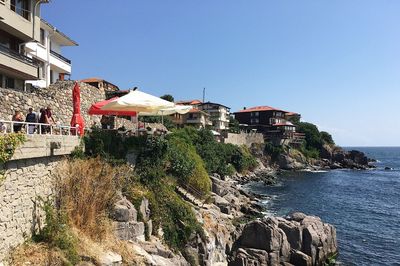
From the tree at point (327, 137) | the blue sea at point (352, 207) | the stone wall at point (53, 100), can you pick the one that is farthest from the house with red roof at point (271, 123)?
the stone wall at point (53, 100)

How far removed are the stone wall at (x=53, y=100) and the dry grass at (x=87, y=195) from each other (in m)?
5.32

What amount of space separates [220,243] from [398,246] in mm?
18796

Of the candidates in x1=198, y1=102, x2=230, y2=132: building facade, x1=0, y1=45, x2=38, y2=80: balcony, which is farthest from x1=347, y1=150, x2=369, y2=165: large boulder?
x1=0, y1=45, x2=38, y2=80: balcony

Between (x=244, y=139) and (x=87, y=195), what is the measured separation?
74899 mm

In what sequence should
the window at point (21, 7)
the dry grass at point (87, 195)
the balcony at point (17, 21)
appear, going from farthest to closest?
1. the window at point (21, 7)
2. the balcony at point (17, 21)
3. the dry grass at point (87, 195)

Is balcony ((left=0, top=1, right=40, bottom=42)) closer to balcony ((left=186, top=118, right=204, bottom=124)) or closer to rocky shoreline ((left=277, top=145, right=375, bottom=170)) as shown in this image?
balcony ((left=186, top=118, right=204, bottom=124))

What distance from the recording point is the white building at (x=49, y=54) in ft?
104

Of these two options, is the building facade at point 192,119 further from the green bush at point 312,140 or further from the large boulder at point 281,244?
the large boulder at point 281,244

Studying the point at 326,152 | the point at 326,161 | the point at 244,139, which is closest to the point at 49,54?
the point at 244,139

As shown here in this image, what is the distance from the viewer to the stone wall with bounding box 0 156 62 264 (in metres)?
11.0

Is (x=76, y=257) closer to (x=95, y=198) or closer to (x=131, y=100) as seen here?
(x=95, y=198)

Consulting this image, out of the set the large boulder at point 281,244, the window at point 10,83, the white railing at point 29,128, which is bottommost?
the large boulder at point 281,244

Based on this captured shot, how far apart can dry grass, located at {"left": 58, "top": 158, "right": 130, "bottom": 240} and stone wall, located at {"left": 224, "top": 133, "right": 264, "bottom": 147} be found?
61996 mm

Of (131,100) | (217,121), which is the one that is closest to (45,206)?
(131,100)
